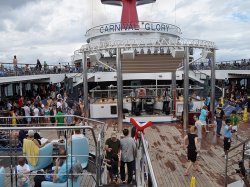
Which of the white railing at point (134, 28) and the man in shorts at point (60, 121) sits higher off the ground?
the white railing at point (134, 28)

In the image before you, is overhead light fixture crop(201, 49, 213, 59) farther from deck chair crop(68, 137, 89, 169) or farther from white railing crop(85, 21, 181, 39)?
→ white railing crop(85, 21, 181, 39)

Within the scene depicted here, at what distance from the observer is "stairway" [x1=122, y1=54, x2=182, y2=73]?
62.3 feet

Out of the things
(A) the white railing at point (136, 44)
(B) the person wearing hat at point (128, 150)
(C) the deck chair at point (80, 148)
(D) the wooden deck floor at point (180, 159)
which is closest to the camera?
(B) the person wearing hat at point (128, 150)

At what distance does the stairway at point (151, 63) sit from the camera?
19.0 m

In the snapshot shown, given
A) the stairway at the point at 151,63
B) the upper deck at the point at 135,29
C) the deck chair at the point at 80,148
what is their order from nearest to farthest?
1. the deck chair at the point at 80,148
2. the stairway at the point at 151,63
3. the upper deck at the point at 135,29

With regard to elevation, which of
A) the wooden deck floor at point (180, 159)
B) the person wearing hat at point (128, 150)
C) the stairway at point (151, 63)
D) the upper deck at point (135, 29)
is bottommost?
the wooden deck floor at point (180, 159)

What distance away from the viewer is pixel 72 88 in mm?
→ 29953

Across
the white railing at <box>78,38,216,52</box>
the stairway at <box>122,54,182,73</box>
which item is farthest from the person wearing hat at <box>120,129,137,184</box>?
the stairway at <box>122,54,182,73</box>

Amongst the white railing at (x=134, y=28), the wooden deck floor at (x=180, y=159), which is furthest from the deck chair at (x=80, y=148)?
the white railing at (x=134, y=28)

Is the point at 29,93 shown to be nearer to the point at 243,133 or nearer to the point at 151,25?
the point at 151,25

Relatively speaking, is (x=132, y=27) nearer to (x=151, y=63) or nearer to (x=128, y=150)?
(x=151, y=63)

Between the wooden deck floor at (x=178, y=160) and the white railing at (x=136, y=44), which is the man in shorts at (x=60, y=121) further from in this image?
the white railing at (x=136, y=44)

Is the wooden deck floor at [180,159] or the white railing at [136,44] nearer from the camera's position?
the wooden deck floor at [180,159]

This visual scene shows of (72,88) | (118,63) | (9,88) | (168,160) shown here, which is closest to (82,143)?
(168,160)
